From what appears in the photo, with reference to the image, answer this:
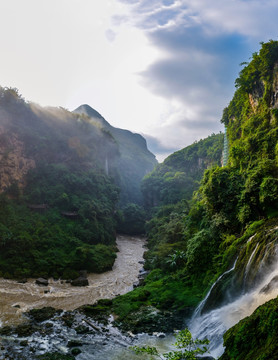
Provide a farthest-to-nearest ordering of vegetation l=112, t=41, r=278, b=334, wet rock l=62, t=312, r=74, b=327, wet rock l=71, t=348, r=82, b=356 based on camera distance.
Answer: vegetation l=112, t=41, r=278, b=334 → wet rock l=62, t=312, r=74, b=327 → wet rock l=71, t=348, r=82, b=356

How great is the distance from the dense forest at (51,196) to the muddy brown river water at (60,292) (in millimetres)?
1796

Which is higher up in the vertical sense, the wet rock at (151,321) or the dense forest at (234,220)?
the dense forest at (234,220)

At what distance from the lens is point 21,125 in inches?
1681

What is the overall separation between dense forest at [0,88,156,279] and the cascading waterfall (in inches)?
636

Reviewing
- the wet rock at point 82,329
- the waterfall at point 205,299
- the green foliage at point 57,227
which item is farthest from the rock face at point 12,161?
the waterfall at point 205,299

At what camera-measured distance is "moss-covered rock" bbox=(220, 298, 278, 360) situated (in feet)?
18.6

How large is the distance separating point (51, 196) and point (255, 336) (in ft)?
113

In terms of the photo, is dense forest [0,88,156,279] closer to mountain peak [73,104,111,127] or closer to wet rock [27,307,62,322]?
wet rock [27,307,62,322]

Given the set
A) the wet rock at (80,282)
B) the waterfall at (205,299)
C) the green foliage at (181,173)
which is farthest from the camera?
the green foliage at (181,173)

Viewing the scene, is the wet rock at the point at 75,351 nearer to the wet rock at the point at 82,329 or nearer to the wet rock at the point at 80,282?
the wet rock at the point at 82,329

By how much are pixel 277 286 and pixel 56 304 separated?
578 inches

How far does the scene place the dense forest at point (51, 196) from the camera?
992 inches

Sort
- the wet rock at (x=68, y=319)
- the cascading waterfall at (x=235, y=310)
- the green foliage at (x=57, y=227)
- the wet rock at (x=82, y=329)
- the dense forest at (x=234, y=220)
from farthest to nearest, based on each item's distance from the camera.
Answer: the green foliage at (x=57, y=227) < the dense forest at (x=234, y=220) < the wet rock at (x=68, y=319) < the wet rock at (x=82, y=329) < the cascading waterfall at (x=235, y=310)

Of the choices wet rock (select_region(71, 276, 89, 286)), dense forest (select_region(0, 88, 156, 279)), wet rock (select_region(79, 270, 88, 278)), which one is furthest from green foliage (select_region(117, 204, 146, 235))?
wet rock (select_region(71, 276, 89, 286))
